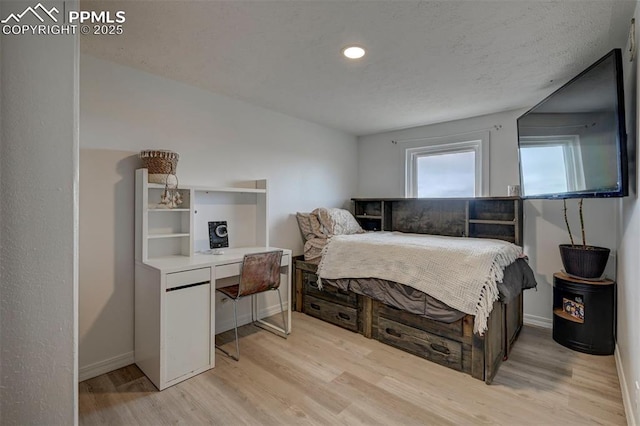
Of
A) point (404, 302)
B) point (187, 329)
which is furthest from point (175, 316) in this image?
point (404, 302)

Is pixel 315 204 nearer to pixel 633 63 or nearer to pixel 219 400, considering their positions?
pixel 219 400

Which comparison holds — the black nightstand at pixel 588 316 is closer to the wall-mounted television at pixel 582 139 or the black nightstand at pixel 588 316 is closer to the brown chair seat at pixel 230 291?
the wall-mounted television at pixel 582 139

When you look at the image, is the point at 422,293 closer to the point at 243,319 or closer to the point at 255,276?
the point at 255,276

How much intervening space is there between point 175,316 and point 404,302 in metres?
1.72

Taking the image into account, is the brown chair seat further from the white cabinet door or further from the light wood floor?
the light wood floor

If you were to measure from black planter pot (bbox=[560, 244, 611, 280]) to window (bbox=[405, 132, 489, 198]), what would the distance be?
1.05 m

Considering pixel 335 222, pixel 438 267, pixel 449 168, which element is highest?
pixel 449 168

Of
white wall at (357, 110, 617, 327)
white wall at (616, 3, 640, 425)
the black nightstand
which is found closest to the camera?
white wall at (616, 3, 640, 425)

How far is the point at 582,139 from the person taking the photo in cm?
188

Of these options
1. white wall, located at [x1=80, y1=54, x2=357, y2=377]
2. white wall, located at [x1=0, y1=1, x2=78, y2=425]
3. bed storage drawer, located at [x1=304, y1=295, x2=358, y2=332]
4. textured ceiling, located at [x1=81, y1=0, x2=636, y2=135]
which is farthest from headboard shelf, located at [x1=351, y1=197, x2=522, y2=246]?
white wall, located at [x1=0, y1=1, x2=78, y2=425]

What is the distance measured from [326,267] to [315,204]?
3.43 feet

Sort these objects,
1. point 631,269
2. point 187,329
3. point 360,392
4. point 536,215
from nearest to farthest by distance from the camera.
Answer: point 631,269, point 360,392, point 187,329, point 536,215

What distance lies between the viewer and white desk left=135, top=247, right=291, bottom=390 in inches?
80.7

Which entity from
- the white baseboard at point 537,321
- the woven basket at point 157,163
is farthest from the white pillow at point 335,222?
the white baseboard at point 537,321
